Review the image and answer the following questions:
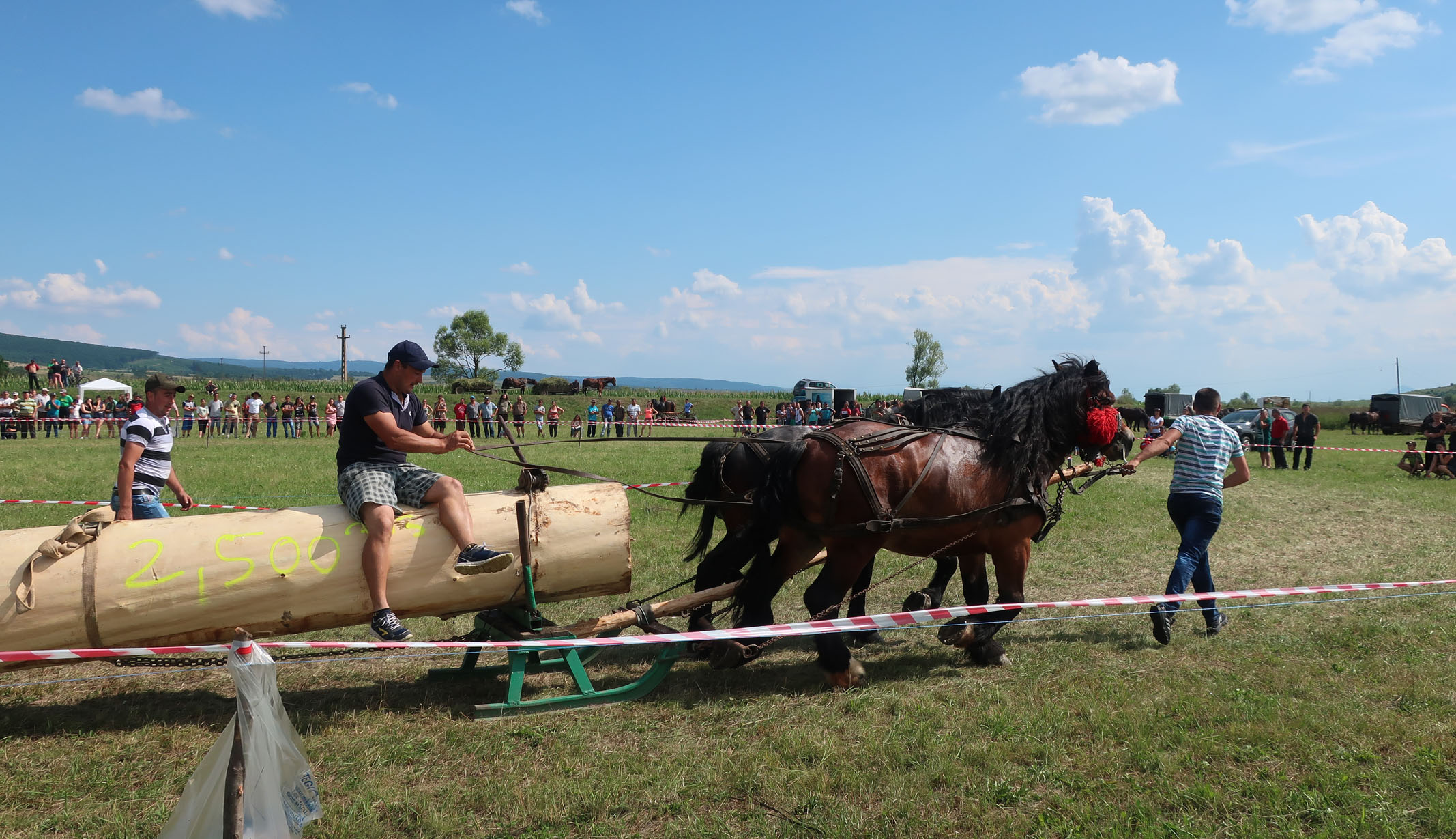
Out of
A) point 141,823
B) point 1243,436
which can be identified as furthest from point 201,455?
point 1243,436

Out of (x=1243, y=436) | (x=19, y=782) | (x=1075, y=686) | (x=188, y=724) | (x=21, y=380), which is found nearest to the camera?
(x=19, y=782)

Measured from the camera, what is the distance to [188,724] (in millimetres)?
4516

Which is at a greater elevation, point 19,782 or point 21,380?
point 21,380

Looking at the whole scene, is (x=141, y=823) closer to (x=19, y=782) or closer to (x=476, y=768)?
(x=19, y=782)

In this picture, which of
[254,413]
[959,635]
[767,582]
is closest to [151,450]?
[767,582]

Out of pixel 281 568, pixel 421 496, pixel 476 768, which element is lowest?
pixel 476 768

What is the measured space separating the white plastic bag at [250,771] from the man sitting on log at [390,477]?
1.17 m

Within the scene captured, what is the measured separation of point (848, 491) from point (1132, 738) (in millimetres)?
1993

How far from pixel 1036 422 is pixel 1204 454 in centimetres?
159

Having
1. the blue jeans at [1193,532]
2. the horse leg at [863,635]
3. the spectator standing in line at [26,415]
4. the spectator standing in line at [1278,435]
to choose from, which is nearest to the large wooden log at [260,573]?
the horse leg at [863,635]

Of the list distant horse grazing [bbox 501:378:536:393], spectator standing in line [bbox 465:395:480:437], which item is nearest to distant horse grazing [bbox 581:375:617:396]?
distant horse grazing [bbox 501:378:536:393]

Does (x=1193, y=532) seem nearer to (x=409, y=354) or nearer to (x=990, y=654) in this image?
(x=990, y=654)

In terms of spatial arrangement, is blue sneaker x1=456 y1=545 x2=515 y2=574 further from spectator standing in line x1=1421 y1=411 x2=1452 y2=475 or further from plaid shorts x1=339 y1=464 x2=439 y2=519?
spectator standing in line x1=1421 y1=411 x2=1452 y2=475

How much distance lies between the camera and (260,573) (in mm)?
4203
